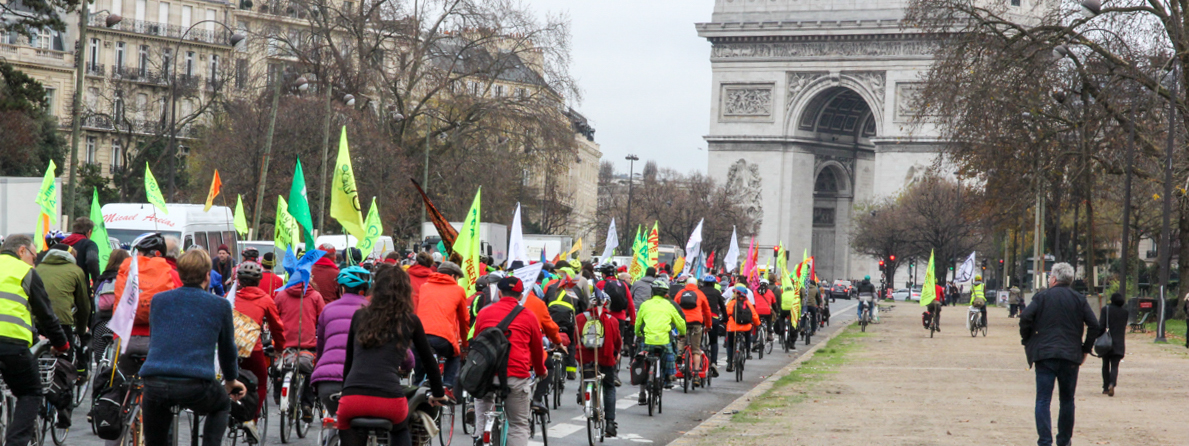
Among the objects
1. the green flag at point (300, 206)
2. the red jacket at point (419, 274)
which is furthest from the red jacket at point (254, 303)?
the green flag at point (300, 206)

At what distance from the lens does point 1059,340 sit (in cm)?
1120

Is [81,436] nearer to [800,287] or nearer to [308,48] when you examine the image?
[800,287]

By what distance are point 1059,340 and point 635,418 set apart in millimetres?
4455

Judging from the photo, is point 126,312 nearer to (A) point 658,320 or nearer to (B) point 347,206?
(B) point 347,206

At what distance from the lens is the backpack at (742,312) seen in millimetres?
19312

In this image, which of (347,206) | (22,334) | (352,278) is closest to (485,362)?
(352,278)

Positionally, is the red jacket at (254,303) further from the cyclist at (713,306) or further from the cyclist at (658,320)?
the cyclist at (713,306)

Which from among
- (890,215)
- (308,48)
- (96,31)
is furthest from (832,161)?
(308,48)

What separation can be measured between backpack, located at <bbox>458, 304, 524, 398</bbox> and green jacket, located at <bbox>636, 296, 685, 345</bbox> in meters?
4.99

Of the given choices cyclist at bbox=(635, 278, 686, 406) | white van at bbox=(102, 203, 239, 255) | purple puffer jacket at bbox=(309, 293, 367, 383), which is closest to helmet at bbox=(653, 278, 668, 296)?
cyclist at bbox=(635, 278, 686, 406)

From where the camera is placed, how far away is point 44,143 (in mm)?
50781

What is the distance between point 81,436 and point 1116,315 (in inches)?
468

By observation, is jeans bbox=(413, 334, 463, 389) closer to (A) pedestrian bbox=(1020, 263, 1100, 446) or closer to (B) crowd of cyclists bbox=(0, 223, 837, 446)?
(B) crowd of cyclists bbox=(0, 223, 837, 446)

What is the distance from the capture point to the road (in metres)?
11.9
